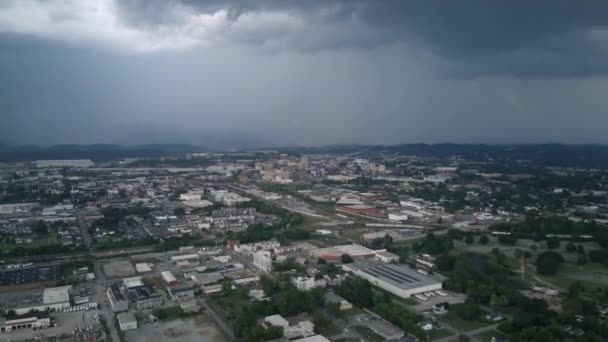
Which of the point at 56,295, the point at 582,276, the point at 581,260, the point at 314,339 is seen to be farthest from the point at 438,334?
the point at 56,295

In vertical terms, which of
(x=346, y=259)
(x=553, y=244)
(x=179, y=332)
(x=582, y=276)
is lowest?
(x=179, y=332)

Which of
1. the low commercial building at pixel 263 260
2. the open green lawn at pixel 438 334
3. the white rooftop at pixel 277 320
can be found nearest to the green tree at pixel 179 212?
the low commercial building at pixel 263 260

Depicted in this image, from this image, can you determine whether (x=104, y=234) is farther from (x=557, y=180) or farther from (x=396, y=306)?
(x=557, y=180)

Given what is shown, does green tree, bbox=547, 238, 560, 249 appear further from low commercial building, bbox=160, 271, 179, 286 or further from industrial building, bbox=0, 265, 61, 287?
industrial building, bbox=0, 265, 61, 287

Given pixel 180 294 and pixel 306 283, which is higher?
pixel 306 283

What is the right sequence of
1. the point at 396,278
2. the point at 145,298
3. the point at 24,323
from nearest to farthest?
the point at 24,323 < the point at 145,298 < the point at 396,278

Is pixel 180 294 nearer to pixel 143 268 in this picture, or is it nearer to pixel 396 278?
pixel 143 268

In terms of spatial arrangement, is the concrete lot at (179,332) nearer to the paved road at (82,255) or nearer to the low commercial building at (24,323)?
the low commercial building at (24,323)
